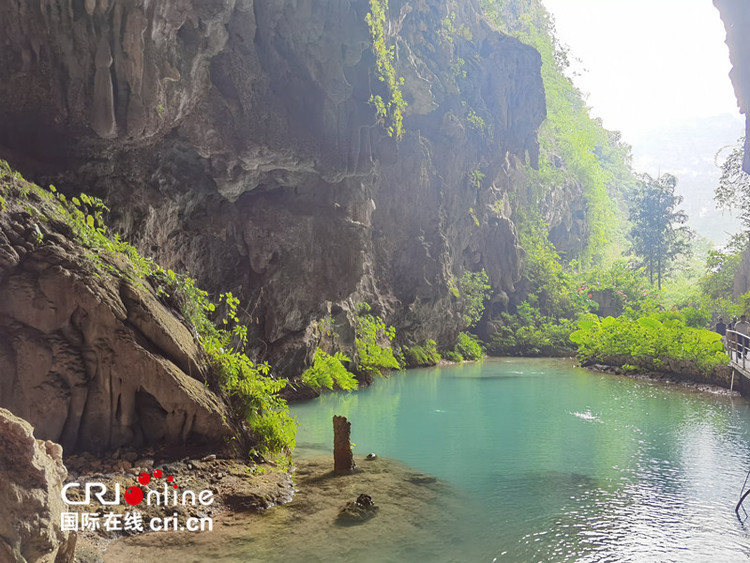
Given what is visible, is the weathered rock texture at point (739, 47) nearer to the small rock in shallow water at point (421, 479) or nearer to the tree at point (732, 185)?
the tree at point (732, 185)

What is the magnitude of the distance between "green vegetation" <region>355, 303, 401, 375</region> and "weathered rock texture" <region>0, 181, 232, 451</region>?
50.3 ft

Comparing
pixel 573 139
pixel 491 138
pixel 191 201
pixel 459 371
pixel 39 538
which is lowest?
pixel 459 371

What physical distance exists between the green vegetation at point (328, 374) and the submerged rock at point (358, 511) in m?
10.8

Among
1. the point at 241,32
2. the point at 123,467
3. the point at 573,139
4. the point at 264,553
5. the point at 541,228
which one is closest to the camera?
the point at 264,553

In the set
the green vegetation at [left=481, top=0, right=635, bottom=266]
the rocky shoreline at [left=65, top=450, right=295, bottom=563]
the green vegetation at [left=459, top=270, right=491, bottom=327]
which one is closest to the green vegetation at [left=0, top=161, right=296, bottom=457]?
the rocky shoreline at [left=65, top=450, right=295, bottom=563]

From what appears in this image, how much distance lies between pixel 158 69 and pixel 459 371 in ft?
64.6

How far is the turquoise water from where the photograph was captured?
6.60 metres

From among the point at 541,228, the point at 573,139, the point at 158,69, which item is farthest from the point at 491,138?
the point at 158,69

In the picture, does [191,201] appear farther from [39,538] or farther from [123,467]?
[39,538]

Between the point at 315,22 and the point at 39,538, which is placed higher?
the point at 315,22

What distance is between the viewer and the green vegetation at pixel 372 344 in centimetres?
2313

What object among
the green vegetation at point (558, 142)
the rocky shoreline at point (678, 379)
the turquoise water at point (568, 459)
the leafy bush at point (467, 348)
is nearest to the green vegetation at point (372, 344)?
the turquoise water at point (568, 459)

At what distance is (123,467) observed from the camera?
6332 mm

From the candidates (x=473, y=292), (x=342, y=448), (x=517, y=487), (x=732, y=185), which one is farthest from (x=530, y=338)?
(x=342, y=448)
